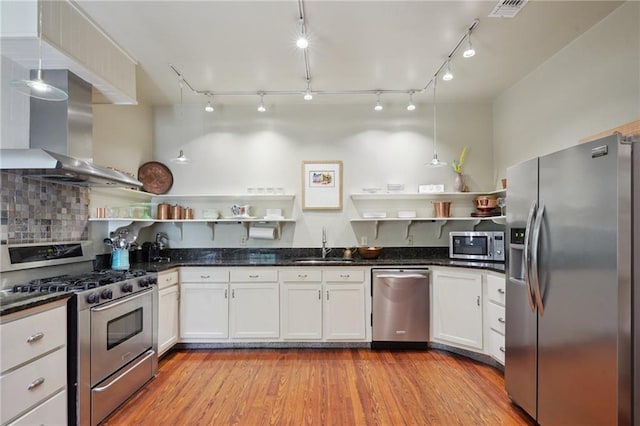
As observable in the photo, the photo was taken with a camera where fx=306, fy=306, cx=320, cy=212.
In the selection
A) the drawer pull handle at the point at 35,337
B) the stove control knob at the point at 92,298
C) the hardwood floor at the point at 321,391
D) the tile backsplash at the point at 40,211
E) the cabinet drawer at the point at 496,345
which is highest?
the tile backsplash at the point at 40,211

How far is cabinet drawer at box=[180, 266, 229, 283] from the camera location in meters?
3.31

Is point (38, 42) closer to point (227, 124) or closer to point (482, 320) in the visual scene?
point (227, 124)

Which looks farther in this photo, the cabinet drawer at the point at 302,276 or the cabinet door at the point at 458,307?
the cabinet drawer at the point at 302,276

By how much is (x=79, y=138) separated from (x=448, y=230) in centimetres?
393

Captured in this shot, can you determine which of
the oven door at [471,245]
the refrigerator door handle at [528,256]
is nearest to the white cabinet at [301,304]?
the oven door at [471,245]

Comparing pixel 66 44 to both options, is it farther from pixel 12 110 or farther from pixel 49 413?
pixel 49 413

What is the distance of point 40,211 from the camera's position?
2352 millimetres

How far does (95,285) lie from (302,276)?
1.83 m

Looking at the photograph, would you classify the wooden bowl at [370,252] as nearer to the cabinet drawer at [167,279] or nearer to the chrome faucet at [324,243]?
the chrome faucet at [324,243]

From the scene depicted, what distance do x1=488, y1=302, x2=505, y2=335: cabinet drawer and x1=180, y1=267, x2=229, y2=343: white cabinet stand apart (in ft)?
8.63

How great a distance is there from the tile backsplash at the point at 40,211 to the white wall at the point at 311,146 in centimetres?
133

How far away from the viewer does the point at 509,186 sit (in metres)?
2.29

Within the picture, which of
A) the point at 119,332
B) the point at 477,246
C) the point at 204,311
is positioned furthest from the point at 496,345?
the point at 119,332

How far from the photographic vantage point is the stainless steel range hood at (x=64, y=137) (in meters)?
1.96
